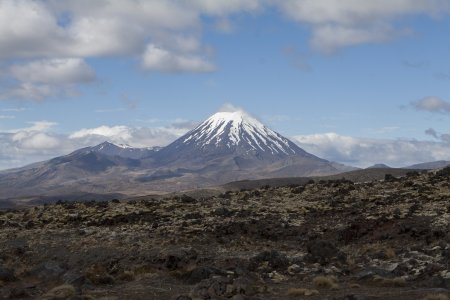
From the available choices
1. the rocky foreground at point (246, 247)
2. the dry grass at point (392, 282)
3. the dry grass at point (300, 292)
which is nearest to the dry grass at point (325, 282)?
the rocky foreground at point (246, 247)

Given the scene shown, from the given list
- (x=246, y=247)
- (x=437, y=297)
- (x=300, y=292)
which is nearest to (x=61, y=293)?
(x=300, y=292)

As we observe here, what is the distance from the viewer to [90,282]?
23.7 m

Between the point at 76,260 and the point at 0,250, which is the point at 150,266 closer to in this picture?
the point at 76,260

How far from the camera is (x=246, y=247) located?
96.1 feet

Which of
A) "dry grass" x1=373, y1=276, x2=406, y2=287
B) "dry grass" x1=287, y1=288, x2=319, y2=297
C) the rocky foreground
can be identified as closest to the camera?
"dry grass" x1=287, y1=288, x2=319, y2=297

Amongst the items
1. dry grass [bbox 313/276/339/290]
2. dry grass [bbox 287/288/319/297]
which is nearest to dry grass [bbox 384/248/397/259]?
dry grass [bbox 313/276/339/290]

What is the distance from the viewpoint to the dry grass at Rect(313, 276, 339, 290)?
69.1ft

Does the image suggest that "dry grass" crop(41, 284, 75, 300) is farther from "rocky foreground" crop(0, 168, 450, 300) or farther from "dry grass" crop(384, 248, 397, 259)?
"dry grass" crop(384, 248, 397, 259)

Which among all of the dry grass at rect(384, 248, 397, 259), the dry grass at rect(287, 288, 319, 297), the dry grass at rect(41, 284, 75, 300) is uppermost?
the dry grass at rect(384, 248, 397, 259)

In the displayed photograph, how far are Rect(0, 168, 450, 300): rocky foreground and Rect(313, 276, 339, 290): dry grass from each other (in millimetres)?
45

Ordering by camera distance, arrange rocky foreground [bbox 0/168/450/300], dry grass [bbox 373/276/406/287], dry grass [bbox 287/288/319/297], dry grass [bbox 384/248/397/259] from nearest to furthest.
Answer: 1. dry grass [bbox 287/288/319/297]
2. dry grass [bbox 373/276/406/287]
3. rocky foreground [bbox 0/168/450/300]
4. dry grass [bbox 384/248/397/259]

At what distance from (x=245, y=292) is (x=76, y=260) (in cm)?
1308

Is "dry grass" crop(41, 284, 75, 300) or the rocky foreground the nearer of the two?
"dry grass" crop(41, 284, 75, 300)

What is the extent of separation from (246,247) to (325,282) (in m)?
8.43
